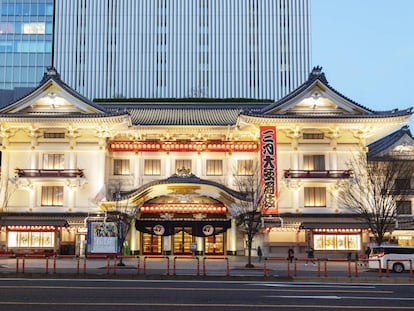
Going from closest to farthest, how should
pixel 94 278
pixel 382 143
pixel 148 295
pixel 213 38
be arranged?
pixel 148 295 → pixel 94 278 → pixel 382 143 → pixel 213 38

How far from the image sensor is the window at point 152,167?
146 ft

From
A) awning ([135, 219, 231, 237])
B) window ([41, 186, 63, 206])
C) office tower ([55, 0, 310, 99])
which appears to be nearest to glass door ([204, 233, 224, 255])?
awning ([135, 219, 231, 237])

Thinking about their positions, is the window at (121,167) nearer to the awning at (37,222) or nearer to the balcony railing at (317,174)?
the awning at (37,222)

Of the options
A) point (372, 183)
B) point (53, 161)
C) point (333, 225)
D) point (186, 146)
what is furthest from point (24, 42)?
point (372, 183)

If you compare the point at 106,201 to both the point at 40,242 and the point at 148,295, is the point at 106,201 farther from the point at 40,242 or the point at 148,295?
the point at 148,295

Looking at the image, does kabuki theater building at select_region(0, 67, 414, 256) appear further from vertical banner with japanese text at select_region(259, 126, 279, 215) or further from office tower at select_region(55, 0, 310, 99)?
office tower at select_region(55, 0, 310, 99)

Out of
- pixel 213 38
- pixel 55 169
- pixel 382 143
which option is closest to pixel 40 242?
pixel 55 169

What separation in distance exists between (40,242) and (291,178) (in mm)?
20621

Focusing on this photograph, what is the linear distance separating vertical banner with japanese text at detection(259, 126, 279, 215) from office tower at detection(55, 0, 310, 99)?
41.7 metres

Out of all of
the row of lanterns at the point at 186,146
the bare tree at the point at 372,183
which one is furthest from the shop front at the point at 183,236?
the bare tree at the point at 372,183

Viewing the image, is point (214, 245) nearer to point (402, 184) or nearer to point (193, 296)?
point (402, 184)

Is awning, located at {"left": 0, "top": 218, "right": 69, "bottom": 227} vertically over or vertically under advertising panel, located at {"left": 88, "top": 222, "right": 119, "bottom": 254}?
over

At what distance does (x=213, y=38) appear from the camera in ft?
275

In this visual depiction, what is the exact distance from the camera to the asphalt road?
1508 cm
